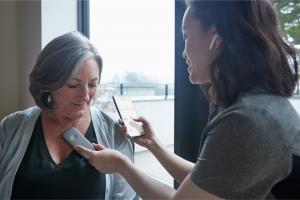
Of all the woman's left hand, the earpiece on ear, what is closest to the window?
the woman's left hand

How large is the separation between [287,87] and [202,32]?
252 millimetres

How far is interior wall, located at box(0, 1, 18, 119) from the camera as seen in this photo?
2.16 m

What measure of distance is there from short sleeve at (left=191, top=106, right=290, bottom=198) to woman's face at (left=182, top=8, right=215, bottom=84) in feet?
0.61

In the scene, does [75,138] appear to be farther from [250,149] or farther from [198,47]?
[250,149]

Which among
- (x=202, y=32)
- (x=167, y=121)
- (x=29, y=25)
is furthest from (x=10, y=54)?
(x=202, y=32)

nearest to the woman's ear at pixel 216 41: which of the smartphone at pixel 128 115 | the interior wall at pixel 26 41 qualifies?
the smartphone at pixel 128 115

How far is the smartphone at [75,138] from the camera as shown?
1.14 metres

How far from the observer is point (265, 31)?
0.73 metres

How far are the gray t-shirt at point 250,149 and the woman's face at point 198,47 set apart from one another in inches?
6.7

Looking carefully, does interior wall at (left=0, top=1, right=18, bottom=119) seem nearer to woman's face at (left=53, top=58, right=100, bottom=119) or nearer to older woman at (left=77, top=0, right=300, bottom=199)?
woman's face at (left=53, top=58, right=100, bottom=119)

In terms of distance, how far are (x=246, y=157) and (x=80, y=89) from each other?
2.56ft

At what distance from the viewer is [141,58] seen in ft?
5.97

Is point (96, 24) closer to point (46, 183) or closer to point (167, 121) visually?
point (167, 121)

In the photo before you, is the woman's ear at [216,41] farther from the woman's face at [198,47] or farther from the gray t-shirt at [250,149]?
the gray t-shirt at [250,149]
